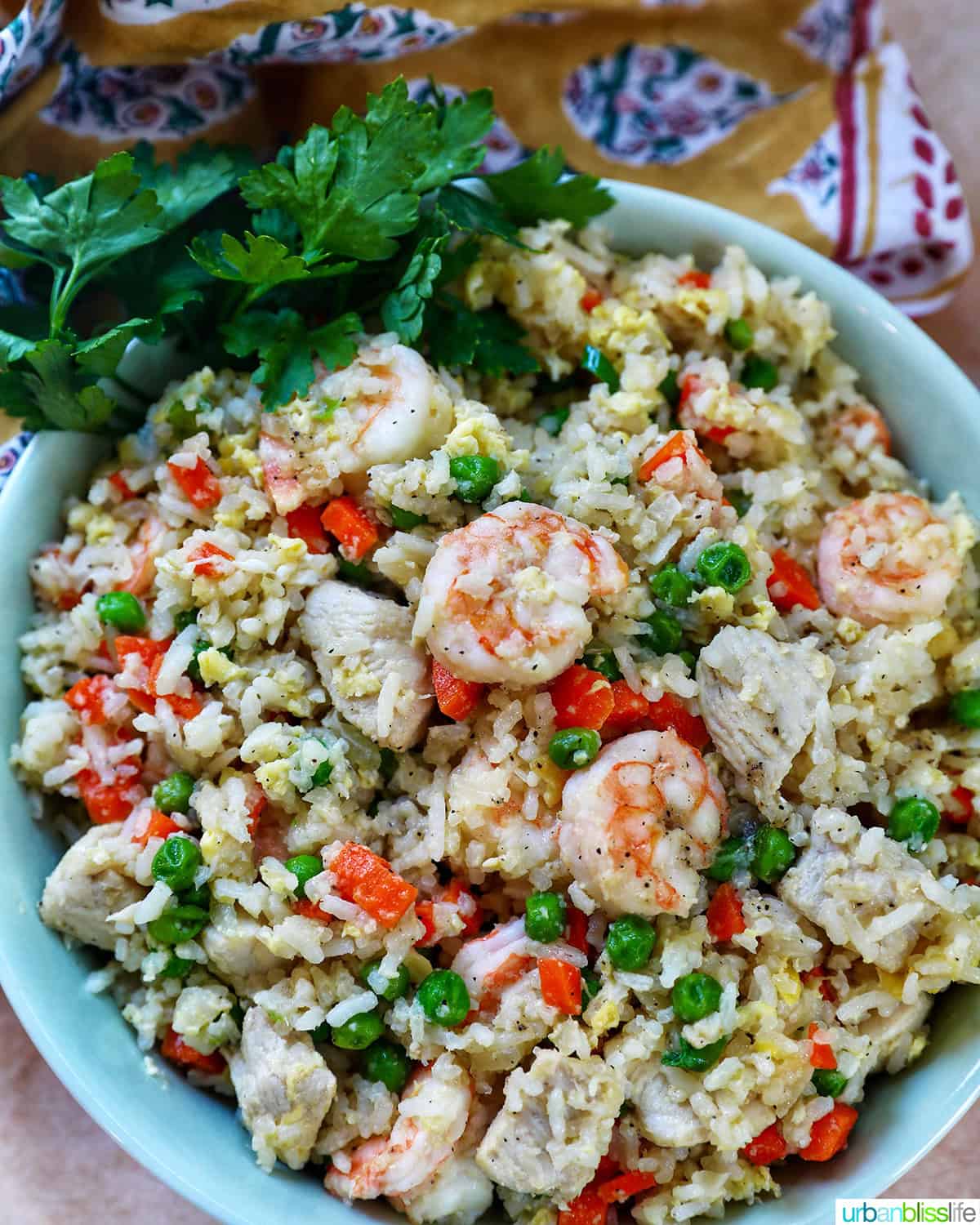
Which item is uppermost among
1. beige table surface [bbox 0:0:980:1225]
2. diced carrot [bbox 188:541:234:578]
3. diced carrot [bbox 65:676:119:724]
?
diced carrot [bbox 188:541:234:578]

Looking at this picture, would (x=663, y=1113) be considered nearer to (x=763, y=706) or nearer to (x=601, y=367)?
(x=763, y=706)

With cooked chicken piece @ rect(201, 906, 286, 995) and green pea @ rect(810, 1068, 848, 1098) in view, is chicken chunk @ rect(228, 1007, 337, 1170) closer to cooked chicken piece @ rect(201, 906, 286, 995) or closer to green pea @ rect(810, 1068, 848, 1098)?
cooked chicken piece @ rect(201, 906, 286, 995)

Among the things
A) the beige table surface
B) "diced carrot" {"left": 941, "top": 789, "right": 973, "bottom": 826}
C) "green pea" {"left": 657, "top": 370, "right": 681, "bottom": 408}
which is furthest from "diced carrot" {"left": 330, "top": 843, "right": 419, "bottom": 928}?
"green pea" {"left": 657, "top": 370, "right": 681, "bottom": 408}

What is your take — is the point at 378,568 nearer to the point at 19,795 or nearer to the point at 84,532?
the point at 84,532

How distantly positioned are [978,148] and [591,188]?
5.16 ft

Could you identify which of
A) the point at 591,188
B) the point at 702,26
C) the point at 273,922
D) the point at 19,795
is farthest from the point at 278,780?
the point at 702,26

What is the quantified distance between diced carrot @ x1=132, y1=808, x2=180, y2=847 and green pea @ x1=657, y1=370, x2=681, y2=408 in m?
1.74

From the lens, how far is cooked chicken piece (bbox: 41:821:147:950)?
2895 mm

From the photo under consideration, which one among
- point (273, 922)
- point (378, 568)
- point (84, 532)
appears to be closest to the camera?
point (273, 922)

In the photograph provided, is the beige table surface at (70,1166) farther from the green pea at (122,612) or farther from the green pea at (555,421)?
the green pea at (122,612)

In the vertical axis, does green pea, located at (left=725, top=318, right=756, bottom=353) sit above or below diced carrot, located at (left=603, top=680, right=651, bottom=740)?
above

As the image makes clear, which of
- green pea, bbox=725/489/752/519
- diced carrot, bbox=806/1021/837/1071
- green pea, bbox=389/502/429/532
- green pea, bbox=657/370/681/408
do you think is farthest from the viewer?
green pea, bbox=657/370/681/408

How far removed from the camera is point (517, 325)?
334 cm

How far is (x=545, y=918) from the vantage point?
2775mm
